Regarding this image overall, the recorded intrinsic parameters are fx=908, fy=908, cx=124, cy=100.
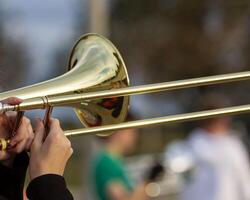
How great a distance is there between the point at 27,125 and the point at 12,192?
0.60 ft

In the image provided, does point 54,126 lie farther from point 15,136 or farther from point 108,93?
point 108,93

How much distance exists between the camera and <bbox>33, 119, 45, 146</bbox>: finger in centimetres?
236

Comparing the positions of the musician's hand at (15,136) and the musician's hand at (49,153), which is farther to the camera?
the musician's hand at (15,136)

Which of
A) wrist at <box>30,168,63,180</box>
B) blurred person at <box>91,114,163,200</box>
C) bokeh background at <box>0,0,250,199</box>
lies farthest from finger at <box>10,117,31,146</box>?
bokeh background at <box>0,0,250,199</box>

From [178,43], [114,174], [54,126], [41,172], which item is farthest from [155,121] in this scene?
[178,43]

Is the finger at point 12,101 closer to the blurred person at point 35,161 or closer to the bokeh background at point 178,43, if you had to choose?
the blurred person at point 35,161

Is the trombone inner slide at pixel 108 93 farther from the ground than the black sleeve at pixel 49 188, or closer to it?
farther from the ground

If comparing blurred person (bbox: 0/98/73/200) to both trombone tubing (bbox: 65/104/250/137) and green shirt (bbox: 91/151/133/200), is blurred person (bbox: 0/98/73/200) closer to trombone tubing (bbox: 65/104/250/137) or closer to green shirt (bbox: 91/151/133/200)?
trombone tubing (bbox: 65/104/250/137)

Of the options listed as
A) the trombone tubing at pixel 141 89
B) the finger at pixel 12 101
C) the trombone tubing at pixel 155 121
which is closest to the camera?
the finger at pixel 12 101

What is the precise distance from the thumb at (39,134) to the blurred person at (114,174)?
7.28ft

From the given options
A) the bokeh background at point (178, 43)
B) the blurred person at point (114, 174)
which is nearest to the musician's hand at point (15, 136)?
the blurred person at point (114, 174)

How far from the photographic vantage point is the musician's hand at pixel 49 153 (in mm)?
2287

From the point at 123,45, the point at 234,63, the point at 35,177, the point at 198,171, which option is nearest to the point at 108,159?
the point at 198,171

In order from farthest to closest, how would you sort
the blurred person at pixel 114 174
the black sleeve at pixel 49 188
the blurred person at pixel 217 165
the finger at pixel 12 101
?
1. the blurred person at pixel 217 165
2. the blurred person at pixel 114 174
3. the finger at pixel 12 101
4. the black sleeve at pixel 49 188
